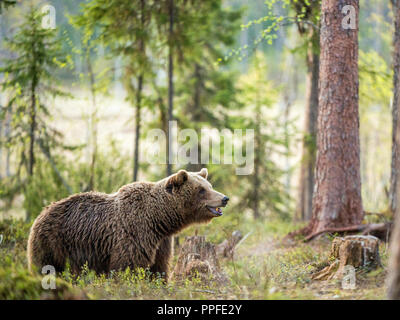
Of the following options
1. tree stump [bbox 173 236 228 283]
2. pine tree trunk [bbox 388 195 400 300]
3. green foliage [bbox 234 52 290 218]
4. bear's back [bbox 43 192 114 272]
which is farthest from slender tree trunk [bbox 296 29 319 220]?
pine tree trunk [bbox 388 195 400 300]

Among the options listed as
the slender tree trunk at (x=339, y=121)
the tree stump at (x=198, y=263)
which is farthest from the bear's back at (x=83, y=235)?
the slender tree trunk at (x=339, y=121)

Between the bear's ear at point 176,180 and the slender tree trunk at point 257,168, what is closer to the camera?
the bear's ear at point 176,180

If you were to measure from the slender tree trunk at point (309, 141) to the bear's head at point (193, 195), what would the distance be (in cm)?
750

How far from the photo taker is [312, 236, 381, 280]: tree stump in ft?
18.4

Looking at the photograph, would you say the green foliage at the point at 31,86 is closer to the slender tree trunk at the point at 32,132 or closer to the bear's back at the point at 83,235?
the slender tree trunk at the point at 32,132

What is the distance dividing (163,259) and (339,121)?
15.2 ft

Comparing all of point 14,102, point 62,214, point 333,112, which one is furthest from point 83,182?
point 333,112

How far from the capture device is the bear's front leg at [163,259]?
6.76 meters

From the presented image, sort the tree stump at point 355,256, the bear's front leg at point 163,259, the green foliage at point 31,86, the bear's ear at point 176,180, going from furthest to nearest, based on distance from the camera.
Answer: the green foliage at point 31,86 → the bear's ear at point 176,180 → the bear's front leg at point 163,259 → the tree stump at point 355,256

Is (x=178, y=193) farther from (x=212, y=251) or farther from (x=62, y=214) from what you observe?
(x=62, y=214)

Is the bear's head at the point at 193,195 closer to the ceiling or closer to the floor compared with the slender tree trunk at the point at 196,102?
closer to the floor

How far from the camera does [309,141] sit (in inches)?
542

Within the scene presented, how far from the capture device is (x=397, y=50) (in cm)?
1036
